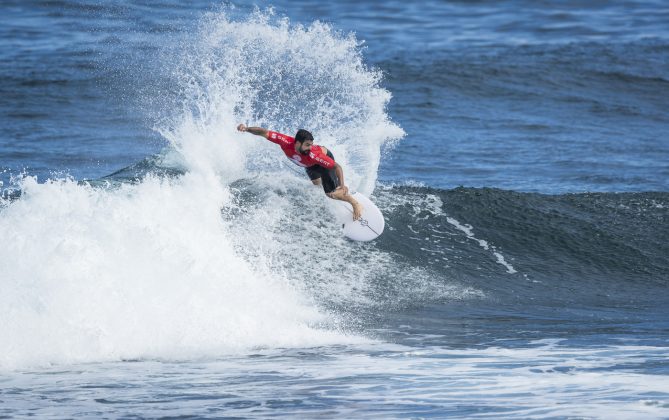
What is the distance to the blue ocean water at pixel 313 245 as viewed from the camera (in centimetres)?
866

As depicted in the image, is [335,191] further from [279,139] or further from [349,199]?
[279,139]

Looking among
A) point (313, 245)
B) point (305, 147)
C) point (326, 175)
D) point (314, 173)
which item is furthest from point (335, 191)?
point (313, 245)

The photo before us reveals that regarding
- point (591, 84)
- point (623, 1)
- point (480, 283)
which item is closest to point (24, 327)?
point (480, 283)

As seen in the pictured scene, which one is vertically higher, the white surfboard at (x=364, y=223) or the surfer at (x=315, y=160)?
the surfer at (x=315, y=160)

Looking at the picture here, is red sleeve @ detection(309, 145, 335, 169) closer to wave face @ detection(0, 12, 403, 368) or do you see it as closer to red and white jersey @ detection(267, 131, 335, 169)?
red and white jersey @ detection(267, 131, 335, 169)

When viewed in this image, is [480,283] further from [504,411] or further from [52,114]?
[52,114]

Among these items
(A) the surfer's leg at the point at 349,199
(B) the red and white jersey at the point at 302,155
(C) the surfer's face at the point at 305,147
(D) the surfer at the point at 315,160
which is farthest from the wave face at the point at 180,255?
(C) the surfer's face at the point at 305,147

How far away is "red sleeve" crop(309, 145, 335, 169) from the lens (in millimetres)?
12023

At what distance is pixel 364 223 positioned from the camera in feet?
42.5

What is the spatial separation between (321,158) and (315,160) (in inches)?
3.4

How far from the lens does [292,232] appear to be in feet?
44.0

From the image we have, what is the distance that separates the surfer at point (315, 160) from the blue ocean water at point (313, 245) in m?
0.97

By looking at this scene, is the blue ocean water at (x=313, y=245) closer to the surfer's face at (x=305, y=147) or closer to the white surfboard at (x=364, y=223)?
the white surfboard at (x=364, y=223)

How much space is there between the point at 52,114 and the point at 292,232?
447 inches
